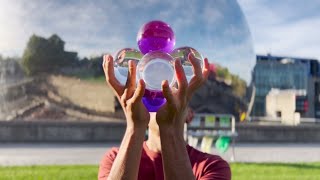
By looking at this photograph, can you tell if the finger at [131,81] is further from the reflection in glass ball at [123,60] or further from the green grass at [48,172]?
the green grass at [48,172]

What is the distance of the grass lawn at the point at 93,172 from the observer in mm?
10414

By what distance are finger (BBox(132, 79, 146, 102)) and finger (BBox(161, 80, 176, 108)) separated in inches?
2.8

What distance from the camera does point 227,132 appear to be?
50.4 ft

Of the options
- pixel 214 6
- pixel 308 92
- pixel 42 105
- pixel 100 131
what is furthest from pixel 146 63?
pixel 308 92

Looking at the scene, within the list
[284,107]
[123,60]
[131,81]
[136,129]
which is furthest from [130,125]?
[284,107]

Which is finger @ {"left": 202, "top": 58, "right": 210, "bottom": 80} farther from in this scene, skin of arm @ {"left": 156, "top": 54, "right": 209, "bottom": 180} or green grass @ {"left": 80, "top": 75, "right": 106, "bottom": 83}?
green grass @ {"left": 80, "top": 75, "right": 106, "bottom": 83}

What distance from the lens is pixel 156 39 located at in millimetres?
Answer: 2492

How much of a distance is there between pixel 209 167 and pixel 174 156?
38 centimetres

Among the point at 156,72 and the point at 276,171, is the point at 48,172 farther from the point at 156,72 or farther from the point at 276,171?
the point at 156,72

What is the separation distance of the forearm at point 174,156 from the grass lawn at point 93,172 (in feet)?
26.9

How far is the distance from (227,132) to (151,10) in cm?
1897

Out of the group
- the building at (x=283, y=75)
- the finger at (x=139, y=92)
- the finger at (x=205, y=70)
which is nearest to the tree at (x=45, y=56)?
the finger at (x=205, y=70)

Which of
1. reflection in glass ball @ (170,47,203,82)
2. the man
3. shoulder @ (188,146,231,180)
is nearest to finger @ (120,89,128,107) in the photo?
the man

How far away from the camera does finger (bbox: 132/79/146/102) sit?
80.2 inches
